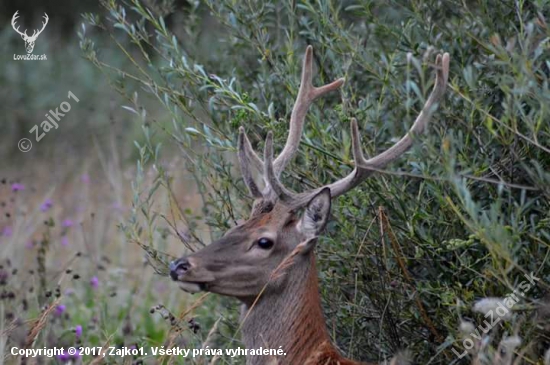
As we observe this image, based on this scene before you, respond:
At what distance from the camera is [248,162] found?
483 cm

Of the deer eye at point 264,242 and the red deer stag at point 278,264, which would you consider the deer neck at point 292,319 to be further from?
the deer eye at point 264,242

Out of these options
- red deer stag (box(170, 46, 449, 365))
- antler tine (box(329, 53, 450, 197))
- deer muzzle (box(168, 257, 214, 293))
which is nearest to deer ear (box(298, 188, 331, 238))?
red deer stag (box(170, 46, 449, 365))

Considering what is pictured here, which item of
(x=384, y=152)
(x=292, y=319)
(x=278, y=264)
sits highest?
(x=384, y=152)

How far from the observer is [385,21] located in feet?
18.6

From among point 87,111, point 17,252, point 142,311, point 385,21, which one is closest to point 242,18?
point 385,21

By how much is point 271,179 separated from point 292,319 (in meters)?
0.62

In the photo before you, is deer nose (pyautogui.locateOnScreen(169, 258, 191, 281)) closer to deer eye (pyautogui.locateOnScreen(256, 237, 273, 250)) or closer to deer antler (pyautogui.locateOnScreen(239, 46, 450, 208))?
deer eye (pyautogui.locateOnScreen(256, 237, 273, 250))

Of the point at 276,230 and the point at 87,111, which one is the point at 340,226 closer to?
the point at 276,230

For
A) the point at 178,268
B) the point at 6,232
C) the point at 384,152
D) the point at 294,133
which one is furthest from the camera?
the point at 6,232

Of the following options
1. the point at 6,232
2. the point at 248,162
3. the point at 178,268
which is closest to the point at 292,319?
the point at 178,268

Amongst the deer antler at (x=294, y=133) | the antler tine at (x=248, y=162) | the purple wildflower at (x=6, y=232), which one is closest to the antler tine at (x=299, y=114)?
the deer antler at (x=294, y=133)

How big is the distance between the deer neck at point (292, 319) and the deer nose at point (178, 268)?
39 centimetres

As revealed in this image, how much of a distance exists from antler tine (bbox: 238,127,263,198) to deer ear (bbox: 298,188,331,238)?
263 millimetres

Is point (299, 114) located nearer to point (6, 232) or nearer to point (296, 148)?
point (296, 148)
